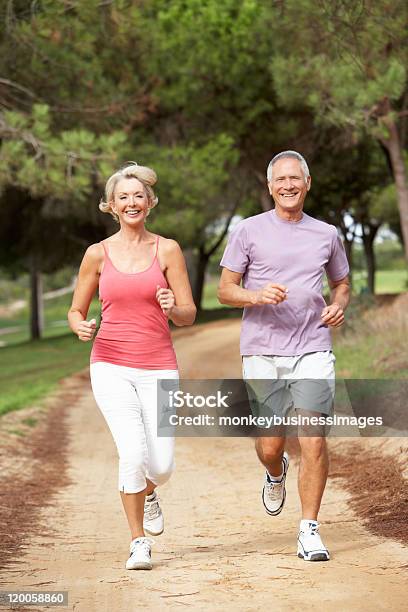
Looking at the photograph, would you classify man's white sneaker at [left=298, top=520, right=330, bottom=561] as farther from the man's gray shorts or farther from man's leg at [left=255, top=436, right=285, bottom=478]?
the man's gray shorts

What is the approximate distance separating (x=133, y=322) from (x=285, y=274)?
98 centimetres

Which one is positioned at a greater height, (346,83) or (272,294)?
(346,83)

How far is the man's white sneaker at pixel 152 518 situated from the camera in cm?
692

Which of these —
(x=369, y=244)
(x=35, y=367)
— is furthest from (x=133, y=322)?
(x=369, y=244)

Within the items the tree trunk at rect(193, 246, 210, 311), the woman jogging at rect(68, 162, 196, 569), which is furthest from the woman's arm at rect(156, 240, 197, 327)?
the tree trunk at rect(193, 246, 210, 311)

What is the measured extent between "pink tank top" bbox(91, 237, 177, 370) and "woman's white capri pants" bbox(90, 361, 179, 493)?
0.06 metres

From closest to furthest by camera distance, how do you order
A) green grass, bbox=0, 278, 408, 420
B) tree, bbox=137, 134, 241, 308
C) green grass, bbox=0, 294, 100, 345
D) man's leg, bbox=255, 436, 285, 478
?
1. man's leg, bbox=255, 436, 285, 478
2. green grass, bbox=0, 278, 408, 420
3. tree, bbox=137, 134, 241, 308
4. green grass, bbox=0, 294, 100, 345

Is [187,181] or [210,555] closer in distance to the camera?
[210,555]

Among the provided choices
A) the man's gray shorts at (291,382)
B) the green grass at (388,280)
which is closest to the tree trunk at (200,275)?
the green grass at (388,280)

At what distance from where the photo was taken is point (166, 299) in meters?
6.41

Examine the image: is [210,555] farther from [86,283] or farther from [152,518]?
[86,283]

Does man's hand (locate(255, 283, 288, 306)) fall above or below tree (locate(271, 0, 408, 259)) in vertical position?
below

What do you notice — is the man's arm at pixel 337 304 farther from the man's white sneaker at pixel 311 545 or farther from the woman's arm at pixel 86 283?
the woman's arm at pixel 86 283

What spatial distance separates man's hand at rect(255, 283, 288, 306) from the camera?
648 centimetres
